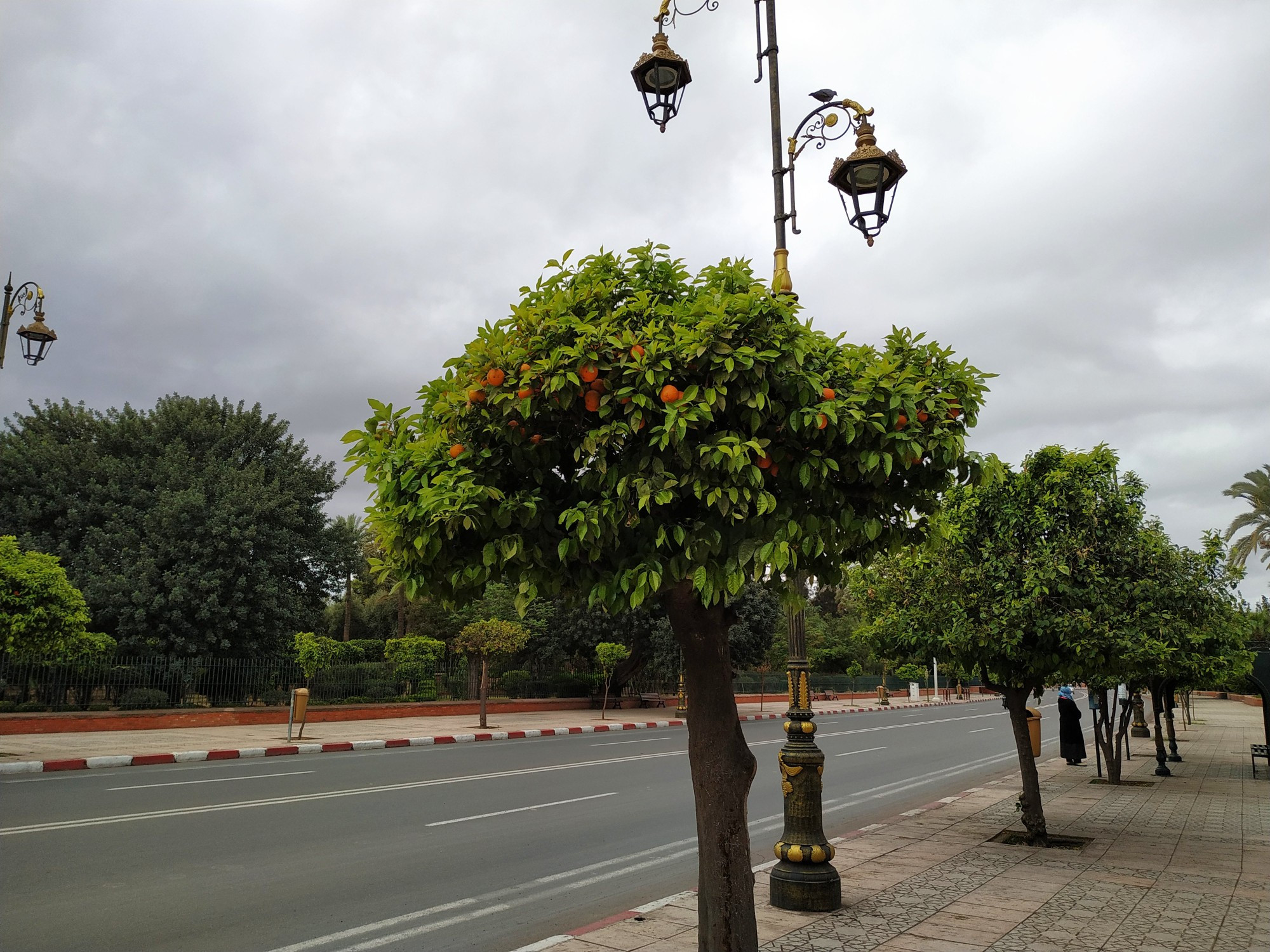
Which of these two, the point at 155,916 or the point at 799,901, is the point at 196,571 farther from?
the point at 799,901

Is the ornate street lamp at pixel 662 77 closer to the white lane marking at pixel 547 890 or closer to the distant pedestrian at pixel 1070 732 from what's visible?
the white lane marking at pixel 547 890

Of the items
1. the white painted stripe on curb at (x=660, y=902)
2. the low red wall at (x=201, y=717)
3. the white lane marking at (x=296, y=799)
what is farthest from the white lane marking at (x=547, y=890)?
the low red wall at (x=201, y=717)

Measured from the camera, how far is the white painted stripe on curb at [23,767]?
1404 cm

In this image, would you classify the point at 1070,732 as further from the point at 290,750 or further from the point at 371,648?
the point at 371,648

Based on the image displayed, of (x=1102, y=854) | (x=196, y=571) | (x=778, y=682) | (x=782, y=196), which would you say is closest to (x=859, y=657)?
(x=778, y=682)

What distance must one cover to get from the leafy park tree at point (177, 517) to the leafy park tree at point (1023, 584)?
78.0 ft

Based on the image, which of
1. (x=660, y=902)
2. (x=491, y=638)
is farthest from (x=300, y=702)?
(x=660, y=902)

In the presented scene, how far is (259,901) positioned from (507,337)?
5.34 meters

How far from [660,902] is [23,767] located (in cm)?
1277

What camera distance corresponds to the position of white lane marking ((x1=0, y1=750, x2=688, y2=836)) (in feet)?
30.3

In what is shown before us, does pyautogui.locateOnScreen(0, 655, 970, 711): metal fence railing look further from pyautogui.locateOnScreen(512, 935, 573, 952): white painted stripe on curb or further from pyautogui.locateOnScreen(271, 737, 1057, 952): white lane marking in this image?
pyautogui.locateOnScreen(512, 935, 573, 952): white painted stripe on curb

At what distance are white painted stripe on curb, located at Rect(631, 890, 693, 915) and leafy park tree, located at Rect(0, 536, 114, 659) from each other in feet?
41.4

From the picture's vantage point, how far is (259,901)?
21.8 ft

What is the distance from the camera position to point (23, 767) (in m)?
14.2
